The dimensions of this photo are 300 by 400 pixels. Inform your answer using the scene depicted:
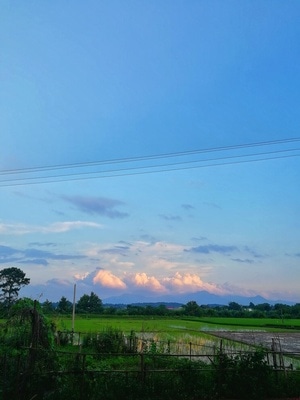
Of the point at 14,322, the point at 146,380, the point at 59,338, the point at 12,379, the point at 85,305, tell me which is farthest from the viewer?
the point at 85,305

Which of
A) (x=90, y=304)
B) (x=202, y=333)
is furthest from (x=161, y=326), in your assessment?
(x=90, y=304)

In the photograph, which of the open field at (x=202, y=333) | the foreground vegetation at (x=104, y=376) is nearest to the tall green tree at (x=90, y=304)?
the open field at (x=202, y=333)

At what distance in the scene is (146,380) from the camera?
37.1 ft

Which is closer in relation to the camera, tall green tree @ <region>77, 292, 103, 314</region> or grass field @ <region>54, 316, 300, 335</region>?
grass field @ <region>54, 316, 300, 335</region>

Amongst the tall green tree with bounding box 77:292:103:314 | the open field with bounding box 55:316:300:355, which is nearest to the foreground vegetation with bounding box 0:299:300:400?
the open field with bounding box 55:316:300:355

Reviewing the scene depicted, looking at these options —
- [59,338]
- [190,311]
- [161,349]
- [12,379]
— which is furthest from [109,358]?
[190,311]

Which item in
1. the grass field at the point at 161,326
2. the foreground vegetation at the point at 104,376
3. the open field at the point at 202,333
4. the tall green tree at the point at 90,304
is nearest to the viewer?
the foreground vegetation at the point at 104,376

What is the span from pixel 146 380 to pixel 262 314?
272 ft

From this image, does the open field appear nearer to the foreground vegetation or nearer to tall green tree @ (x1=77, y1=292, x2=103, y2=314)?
the foreground vegetation

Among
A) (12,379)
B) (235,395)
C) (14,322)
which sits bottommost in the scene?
(235,395)

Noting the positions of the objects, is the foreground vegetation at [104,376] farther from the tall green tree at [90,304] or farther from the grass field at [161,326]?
the tall green tree at [90,304]

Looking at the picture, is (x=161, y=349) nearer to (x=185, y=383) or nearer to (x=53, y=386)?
(x=185, y=383)

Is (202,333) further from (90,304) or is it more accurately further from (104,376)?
(90,304)

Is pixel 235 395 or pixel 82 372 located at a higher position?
pixel 82 372
